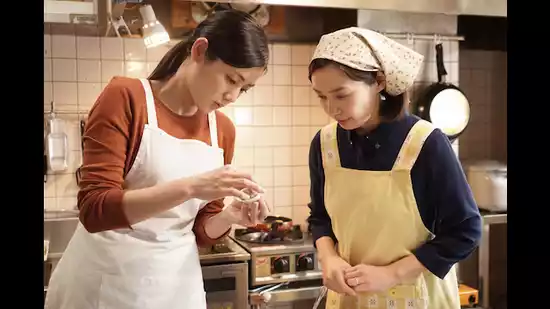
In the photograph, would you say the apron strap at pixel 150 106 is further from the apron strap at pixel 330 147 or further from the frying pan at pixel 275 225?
the frying pan at pixel 275 225

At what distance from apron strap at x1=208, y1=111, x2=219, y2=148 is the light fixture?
16 cm

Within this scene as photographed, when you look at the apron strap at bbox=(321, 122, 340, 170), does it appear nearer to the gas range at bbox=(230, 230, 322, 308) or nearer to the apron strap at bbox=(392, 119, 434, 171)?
the apron strap at bbox=(392, 119, 434, 171)

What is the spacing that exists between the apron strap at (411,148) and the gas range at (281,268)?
1.08 ft

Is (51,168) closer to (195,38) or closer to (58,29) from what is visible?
(58,29)

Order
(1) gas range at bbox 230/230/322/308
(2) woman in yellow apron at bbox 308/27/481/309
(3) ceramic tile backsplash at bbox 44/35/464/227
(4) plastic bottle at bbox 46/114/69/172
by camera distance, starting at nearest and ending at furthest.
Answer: (2) woman in yellow apron at bbox 308/27/481/309 → (1) gas range at bbox 230/230/322/308 → (3) ceramic tile backsplash at bbox 44/35/464/227 → (4) plastic bottle at bbox 46/114/69/172

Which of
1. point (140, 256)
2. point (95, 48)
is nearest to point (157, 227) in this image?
point (140, 256)

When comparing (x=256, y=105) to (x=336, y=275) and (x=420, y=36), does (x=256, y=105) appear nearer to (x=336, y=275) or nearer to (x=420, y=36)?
(x=420, y=36)

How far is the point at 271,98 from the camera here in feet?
4.72

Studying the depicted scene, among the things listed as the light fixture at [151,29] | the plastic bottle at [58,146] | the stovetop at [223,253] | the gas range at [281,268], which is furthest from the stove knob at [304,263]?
the plastic bottle at [58,146]

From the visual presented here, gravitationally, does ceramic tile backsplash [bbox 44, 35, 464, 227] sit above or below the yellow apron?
above

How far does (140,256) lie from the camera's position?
762 mm

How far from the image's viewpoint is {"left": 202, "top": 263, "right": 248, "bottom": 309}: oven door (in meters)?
0.95

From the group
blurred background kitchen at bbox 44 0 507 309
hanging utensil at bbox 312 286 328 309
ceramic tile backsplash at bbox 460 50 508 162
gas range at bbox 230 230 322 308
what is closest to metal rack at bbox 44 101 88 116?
blurred background kitchen at bbox 44 0 507 309

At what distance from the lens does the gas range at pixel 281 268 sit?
1046mm
